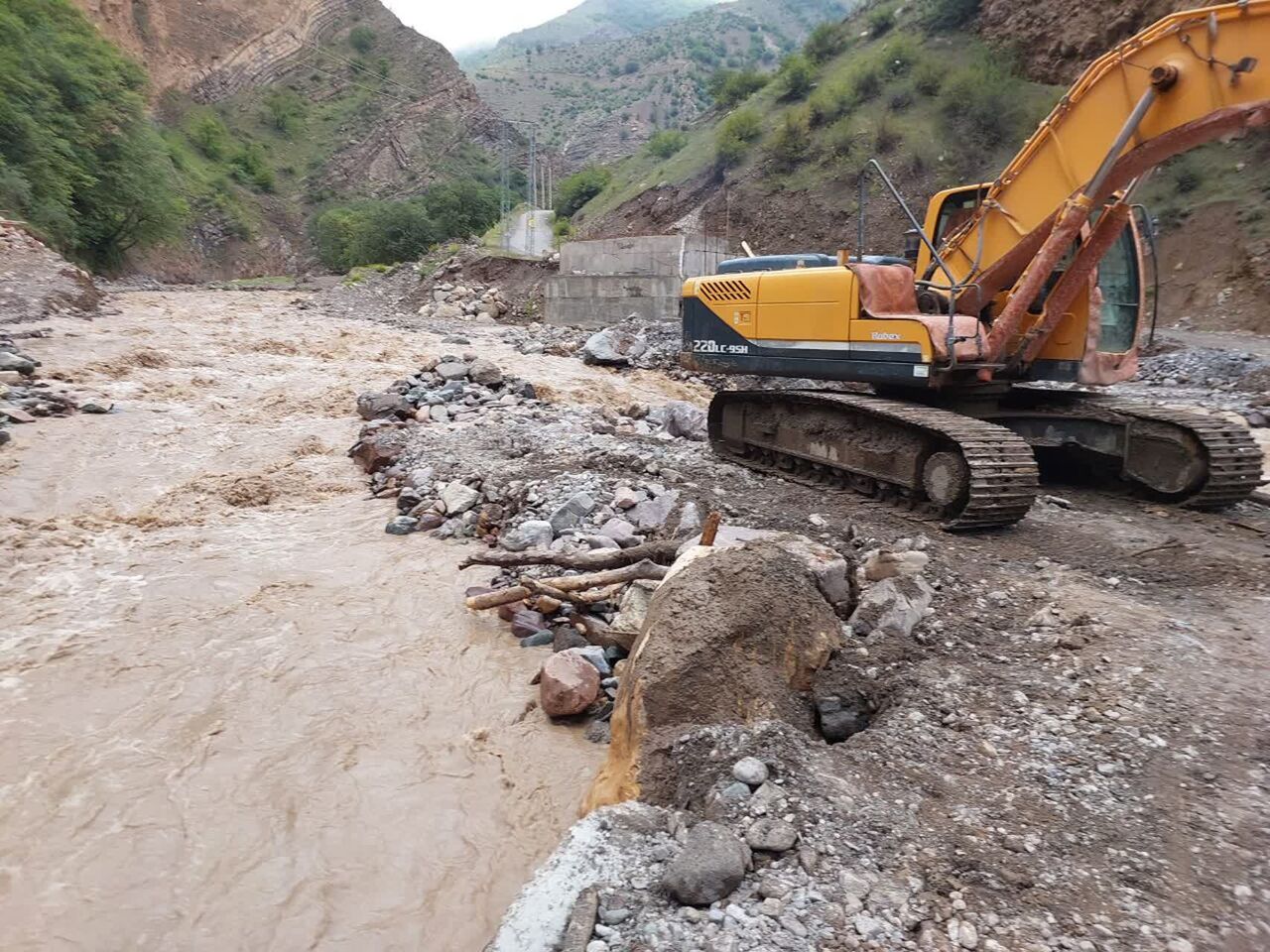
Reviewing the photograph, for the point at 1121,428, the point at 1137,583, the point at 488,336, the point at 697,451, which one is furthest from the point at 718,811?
the point at 488,336

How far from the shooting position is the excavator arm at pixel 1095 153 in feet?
14.8

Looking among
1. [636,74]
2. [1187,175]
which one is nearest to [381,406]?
[1187,175]

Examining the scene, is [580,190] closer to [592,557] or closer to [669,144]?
[669,144]

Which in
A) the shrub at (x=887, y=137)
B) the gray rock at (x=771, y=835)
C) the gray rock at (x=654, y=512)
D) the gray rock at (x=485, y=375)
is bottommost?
the gray rock at (x=771, y=835)

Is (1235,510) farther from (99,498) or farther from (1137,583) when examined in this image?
(99,498)

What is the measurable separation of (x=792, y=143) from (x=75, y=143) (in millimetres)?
25240

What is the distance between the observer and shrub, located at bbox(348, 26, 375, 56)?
7144 cm

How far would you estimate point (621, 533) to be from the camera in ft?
18.2

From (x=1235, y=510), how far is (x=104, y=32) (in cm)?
6450

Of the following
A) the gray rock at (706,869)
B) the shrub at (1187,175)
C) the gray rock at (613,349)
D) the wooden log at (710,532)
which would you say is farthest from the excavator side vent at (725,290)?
the shrub at (1187,175)

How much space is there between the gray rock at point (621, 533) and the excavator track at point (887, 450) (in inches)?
72.0

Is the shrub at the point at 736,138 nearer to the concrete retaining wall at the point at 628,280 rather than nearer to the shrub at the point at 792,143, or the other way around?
the shrub at the point at 792,143

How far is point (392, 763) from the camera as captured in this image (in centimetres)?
361

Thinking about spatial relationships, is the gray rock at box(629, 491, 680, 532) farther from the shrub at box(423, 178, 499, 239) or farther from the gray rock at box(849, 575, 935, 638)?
the shrub at box(423, 178, 499, 239)
